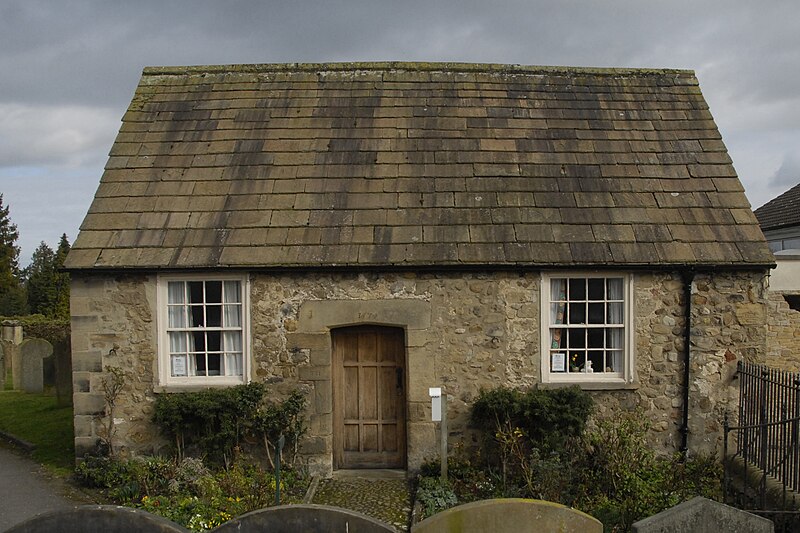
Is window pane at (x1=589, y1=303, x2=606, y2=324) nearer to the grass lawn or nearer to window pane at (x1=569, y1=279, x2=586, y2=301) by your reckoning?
window pane at (x1=569, y1=279, x2=586, y2=301)

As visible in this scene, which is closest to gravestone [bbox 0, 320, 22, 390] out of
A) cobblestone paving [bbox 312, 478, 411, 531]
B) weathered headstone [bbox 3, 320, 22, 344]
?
weathered headstone [bbox 3, 320, 22, 344]

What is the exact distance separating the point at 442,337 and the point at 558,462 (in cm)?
236

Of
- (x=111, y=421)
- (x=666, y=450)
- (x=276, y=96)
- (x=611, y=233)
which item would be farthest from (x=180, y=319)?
(x=666, y=450)

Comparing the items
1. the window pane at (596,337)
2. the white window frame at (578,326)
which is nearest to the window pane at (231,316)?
the white window frame at (578,326)

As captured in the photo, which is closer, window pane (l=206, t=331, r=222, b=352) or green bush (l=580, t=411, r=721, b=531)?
green bush (l=580, t=411, r=721, b=531)

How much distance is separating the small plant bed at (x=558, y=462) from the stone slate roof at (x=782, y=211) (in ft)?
67.1

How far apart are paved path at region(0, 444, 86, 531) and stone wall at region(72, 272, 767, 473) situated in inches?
44.0

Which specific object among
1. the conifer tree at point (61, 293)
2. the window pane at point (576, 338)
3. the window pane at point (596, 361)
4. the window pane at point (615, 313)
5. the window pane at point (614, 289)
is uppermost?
the conifer tree at point (61, 293)

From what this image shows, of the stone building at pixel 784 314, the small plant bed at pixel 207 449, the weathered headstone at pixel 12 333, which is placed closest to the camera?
the small plant bed at pixel 207 449

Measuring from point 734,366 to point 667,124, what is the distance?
15.2 ft

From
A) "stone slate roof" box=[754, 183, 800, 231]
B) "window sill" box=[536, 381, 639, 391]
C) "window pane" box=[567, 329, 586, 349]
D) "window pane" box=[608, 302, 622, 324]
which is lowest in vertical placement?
"window sill" box=[536, 381, 639, 391]

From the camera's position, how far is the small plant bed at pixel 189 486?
7.20 m

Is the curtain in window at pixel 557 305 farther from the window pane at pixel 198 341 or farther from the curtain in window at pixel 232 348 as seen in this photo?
the window pane at pixel 198 341

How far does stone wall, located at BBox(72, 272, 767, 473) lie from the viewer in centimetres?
880
